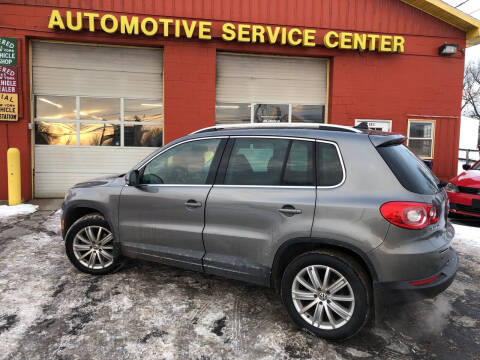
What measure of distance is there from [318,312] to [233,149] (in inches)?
65.4

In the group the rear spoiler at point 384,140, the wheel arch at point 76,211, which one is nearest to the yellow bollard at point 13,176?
the wheel arch at point 76,211

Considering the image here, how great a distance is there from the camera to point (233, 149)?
3486mm

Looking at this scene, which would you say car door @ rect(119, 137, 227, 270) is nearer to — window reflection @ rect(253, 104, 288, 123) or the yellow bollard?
the yellow bollard

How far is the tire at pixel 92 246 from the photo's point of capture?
13.5 ft

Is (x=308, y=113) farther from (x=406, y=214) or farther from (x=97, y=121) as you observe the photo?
(x=406, y=214)

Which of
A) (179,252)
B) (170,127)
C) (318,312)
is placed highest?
(170,127)

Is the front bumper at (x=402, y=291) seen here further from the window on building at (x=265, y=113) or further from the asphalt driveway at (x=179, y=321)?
the window on building at (x=265, y=113)

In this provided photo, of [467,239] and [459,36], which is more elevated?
[459,36]

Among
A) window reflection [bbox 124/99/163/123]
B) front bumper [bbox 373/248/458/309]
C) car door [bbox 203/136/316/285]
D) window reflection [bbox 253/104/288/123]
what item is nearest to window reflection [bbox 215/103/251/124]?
window reflection [bbox 253/104/288/123]

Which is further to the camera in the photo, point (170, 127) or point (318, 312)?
point (170, 127)

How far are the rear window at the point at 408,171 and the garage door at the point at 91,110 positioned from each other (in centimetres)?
758

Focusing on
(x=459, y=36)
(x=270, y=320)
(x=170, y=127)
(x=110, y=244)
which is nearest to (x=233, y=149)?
(x=270, y=320)

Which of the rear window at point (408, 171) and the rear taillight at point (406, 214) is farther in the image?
the rear window at point (408, 171)

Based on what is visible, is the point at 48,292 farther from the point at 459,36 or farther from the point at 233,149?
the point at 459,36
